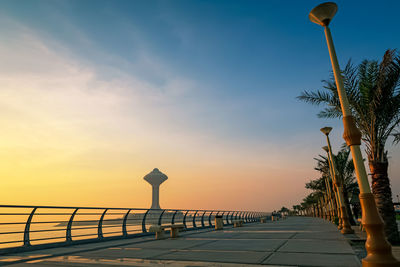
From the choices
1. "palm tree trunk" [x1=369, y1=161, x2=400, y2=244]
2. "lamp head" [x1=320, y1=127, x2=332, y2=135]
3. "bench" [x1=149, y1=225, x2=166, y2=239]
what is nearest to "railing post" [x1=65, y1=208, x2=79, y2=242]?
"bench" [x1=149, y1=225, x2=166, y2=239]

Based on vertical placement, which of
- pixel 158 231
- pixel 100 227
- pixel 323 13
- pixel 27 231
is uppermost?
pixel 323 13

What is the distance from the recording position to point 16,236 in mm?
9102

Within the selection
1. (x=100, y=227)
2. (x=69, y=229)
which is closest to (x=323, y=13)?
(x=69, y=229)

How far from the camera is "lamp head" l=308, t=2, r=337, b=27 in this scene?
273 inches

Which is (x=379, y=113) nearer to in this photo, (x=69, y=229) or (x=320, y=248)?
(x=320, y=248)

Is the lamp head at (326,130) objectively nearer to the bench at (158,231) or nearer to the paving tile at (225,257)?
the paving tile at (225,257)

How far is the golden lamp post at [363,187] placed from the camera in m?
5.11

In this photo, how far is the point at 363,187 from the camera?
582 cm

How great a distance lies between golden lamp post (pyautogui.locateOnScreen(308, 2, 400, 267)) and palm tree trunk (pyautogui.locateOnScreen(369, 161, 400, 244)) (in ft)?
20.4

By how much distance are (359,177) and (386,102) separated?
682cm

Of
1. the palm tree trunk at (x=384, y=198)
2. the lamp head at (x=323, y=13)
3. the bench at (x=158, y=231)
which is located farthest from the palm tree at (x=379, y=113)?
the bench at (x=158, y=231)

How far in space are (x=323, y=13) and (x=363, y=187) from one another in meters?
4.49

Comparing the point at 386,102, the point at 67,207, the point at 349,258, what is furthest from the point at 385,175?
the point at 67,207

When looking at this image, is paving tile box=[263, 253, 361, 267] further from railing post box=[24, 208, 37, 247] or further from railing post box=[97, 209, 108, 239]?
railing post box=[97, 209, 108, 239]
